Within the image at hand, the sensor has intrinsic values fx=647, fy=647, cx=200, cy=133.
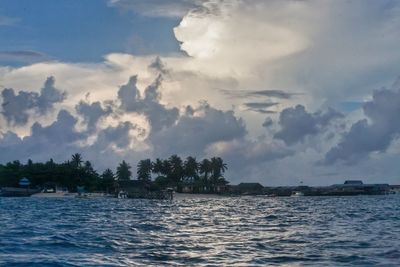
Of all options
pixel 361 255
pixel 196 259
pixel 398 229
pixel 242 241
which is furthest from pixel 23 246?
pixel 398 229

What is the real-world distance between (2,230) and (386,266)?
3331 centimetres

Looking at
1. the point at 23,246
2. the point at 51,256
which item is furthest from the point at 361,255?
the point at 23,246

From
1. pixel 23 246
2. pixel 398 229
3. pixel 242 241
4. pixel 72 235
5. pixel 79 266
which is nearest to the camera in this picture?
pixel 79 266

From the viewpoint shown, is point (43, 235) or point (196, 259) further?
point (43, 235)

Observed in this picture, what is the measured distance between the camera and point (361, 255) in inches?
1490

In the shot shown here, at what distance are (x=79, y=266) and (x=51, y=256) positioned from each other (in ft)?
13.9

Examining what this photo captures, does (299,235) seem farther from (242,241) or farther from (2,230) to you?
(2,230)

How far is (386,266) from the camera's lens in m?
33.6

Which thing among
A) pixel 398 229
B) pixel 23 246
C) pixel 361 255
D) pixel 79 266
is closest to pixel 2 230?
pixel 23 246

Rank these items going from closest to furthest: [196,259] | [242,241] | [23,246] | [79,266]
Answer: [79,266] < [196,259] < [23,246] < [242,241]

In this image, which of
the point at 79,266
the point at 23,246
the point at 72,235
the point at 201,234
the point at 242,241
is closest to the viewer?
the point at 79,266

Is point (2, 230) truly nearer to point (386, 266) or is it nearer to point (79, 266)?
point (79, 266)

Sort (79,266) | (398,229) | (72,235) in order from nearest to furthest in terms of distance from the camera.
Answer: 1. (79,266)
2. (72,235)
3. (398,229)

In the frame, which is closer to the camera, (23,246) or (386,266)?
(386,266)
